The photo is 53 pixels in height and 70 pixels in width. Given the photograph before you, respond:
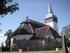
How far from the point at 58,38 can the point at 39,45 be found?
9821 millimetres

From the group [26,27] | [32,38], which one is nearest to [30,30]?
[26,27]

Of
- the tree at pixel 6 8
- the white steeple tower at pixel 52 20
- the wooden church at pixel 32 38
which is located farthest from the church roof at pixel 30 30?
the tree at pixel 6 8

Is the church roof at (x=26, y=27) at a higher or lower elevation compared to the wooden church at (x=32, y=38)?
higher

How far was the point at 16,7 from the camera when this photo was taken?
25781 mm

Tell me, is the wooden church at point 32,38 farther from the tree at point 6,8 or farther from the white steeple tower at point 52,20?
the tree at point 6,8

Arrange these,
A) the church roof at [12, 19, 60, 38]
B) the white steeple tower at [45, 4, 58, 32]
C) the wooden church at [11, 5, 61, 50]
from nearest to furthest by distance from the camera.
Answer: the wooden church at [11, 5, 61, 50] < the church roof at [12, 19, 60, 38] < the white steeple tower at [45, 4, 58, 32]

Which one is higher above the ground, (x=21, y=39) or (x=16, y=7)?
(x=16, y=7)

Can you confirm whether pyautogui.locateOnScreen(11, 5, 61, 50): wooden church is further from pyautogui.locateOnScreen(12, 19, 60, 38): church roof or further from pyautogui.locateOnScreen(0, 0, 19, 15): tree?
pyautogui.locateOnScreen(0, 0, 19, 15): tree

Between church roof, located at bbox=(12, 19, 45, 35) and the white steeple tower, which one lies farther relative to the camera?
the white steeple tower

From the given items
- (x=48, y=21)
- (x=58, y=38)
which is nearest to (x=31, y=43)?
(x=58, y=38)

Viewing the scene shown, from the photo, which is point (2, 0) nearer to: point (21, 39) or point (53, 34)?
point (21, 39)

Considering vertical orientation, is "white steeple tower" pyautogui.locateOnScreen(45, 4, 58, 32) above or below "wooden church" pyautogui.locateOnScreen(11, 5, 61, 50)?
above

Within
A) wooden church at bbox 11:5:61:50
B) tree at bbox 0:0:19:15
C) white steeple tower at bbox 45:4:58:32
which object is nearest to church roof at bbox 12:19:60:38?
wooden church at bbox 11:5:61:50

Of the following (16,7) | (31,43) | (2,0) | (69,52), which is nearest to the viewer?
(69,52)
